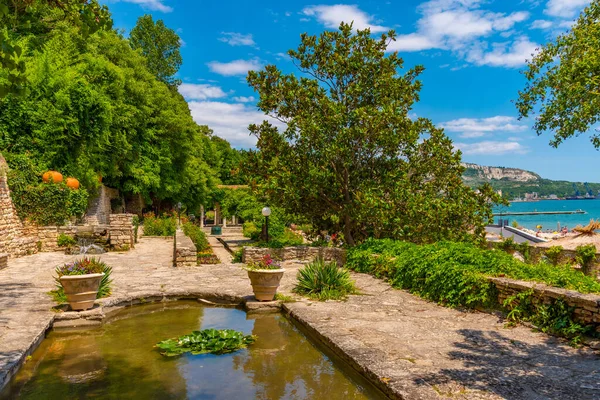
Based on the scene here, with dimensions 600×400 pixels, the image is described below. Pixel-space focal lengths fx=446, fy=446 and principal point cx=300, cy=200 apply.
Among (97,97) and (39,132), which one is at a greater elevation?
(97,97)

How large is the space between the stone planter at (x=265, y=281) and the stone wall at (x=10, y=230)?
1086 cm

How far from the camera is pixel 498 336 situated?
6.19 metres

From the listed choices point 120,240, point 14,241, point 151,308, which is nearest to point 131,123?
point 120,240

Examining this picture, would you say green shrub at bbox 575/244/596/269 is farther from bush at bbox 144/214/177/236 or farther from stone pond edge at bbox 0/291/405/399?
bush at bbox 144/214/177/236

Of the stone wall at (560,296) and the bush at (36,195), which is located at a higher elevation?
the bush at (36,195)

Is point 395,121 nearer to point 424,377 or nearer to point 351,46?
point 351,46

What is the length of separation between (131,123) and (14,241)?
12050 mm

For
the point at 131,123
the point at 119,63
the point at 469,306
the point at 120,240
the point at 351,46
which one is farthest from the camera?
the point at 119,63

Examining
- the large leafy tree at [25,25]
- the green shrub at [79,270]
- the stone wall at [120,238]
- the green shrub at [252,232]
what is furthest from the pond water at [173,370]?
the green shrub at [252,232]

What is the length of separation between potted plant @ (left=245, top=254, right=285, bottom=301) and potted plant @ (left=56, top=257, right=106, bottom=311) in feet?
9.11

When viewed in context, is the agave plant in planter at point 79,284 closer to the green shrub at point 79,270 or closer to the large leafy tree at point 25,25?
the green shrub at point 79,270

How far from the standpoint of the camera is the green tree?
1559 inches

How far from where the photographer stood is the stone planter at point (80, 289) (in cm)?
756

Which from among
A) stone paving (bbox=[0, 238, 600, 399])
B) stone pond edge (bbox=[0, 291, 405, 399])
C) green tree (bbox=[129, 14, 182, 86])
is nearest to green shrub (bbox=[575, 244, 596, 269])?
stone paving (bbox=[0, 238, 600, 399])
